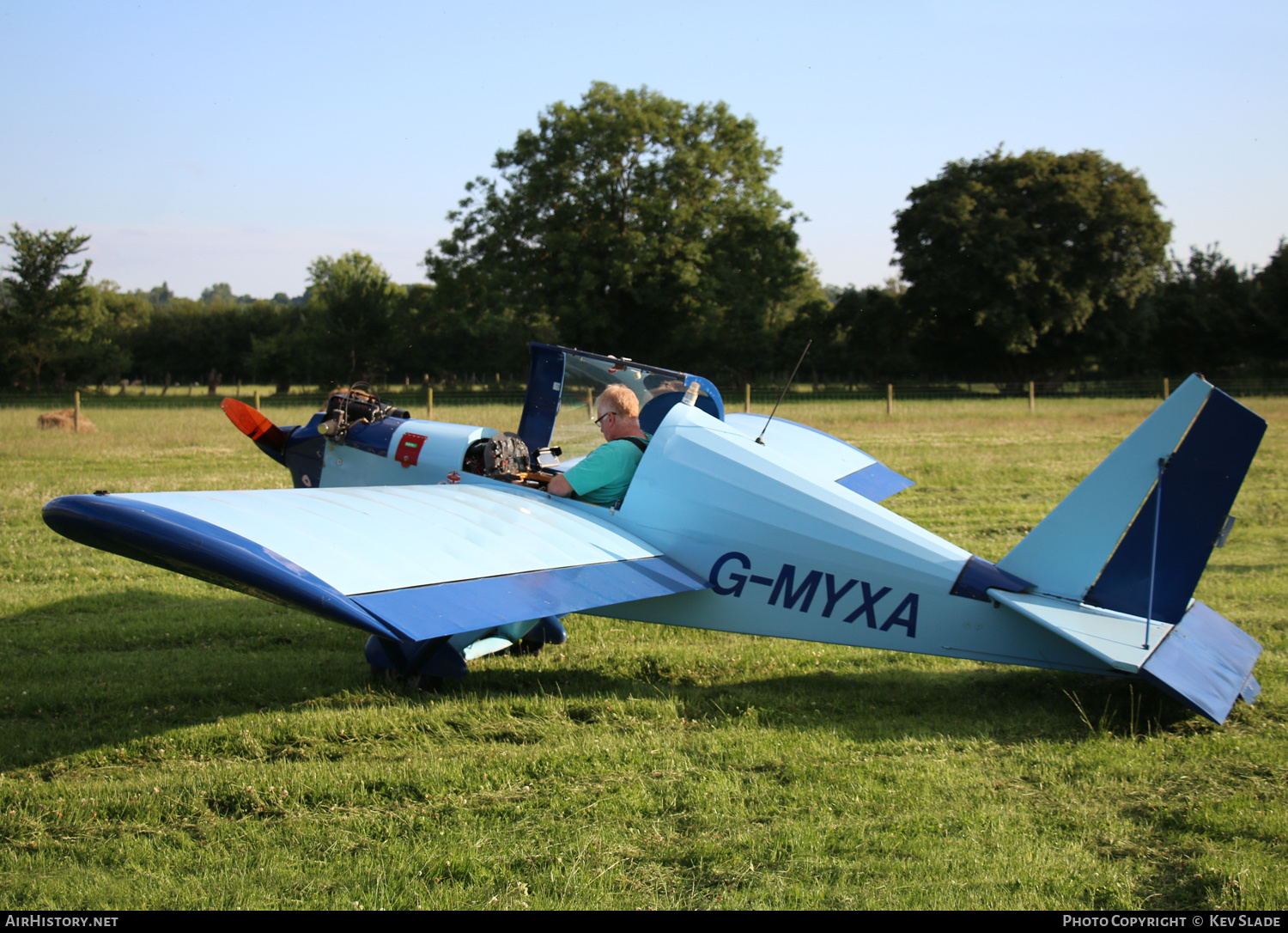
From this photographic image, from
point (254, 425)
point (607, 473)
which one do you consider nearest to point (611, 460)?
point (607, 473)

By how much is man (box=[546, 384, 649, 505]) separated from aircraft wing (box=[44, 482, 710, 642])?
0.13 meters

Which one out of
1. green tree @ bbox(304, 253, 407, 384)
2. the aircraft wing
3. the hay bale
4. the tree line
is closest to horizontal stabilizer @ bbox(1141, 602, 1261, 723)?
the aircraft wing

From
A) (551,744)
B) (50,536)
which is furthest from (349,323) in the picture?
(551,744)

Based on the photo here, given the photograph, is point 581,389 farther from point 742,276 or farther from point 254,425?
point 742,276

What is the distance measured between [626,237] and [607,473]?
112 ft

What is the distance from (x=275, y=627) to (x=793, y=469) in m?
4.11

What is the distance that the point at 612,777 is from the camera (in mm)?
3834

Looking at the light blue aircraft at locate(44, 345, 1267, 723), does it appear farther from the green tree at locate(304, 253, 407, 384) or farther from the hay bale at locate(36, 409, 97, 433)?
the green tree at locate(304, 253, 407, 384)

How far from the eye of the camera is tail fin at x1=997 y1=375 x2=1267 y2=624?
3932 mm

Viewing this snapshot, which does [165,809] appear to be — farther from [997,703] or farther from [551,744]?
[997,703]

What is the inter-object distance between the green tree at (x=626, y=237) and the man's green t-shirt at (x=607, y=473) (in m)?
33.0

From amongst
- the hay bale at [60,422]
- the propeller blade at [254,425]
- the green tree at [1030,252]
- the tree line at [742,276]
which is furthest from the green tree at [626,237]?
the propeller blade at [254,425]

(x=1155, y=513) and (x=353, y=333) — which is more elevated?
(x=353, y=333)

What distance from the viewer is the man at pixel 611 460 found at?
5273mm
